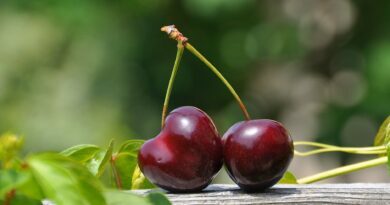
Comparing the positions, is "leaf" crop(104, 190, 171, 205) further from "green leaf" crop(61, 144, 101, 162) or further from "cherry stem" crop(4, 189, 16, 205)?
"green leaf" crop(61, 144, 101, 162)

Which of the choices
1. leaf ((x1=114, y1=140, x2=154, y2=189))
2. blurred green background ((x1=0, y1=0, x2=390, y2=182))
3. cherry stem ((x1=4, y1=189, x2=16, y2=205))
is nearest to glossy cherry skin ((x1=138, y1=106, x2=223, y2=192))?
leaf ((x1=114, y1=140, x2=154, y2=189))

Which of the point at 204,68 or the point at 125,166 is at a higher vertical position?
the point at 125,166

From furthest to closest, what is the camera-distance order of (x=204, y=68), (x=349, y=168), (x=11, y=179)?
(x=204, y=68) → (x=349, y=168) → (x=11, y=179)

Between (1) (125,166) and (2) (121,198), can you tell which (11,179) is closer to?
(2) (121,198)

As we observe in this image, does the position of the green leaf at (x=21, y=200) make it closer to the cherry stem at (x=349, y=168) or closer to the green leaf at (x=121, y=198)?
the green leaf at (x=121, y=198)

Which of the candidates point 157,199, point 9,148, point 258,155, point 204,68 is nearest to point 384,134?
point 258,155

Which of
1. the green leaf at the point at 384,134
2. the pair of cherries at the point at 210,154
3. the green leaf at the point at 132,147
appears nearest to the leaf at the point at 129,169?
the green leaf at the point at 132,147

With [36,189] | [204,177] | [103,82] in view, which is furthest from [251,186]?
[103,82]
